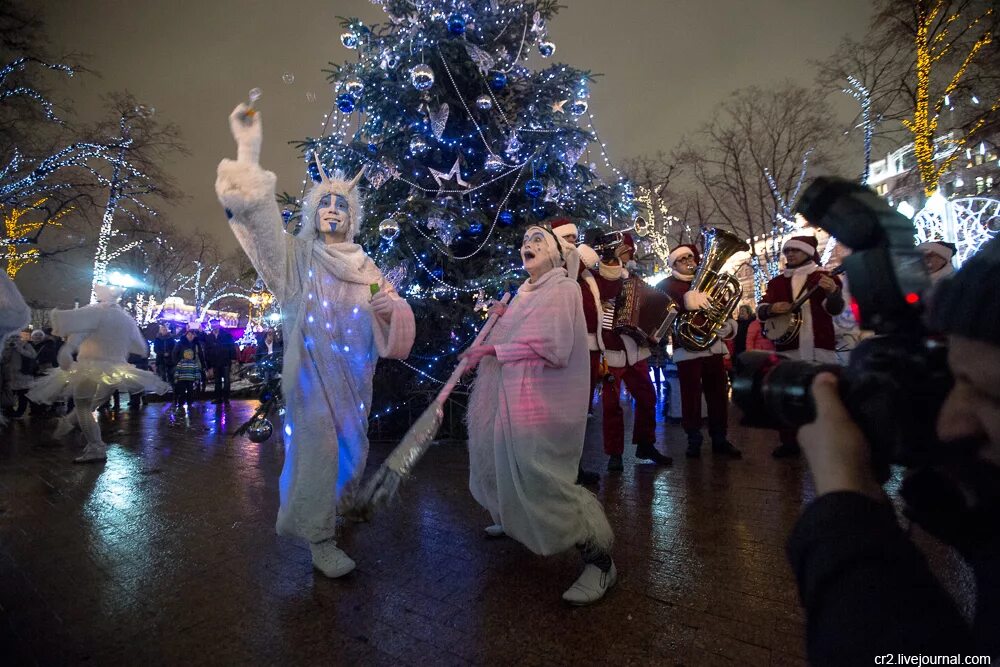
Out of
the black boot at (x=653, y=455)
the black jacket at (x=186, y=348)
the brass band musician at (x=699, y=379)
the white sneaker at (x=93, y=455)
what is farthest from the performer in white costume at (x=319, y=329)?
the black jacket at (x=186, y=348)

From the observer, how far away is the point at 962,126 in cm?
1400

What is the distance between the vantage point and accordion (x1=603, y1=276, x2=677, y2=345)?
17.6 ft

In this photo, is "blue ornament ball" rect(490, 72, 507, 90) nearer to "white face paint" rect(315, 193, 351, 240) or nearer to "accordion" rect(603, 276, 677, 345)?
"accordion" rect(603, 276, 677, 345)

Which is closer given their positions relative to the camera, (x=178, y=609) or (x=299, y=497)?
(x=178, y=609)

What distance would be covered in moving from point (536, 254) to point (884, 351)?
245 centimetres

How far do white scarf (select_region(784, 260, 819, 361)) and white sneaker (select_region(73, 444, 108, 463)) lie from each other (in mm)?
8314

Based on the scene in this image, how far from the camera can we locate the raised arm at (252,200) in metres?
2.87

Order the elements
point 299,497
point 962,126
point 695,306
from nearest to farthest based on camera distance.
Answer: point 299,497
point 695,306
point 962,126

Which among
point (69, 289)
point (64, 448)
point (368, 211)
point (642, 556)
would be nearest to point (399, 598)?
point (642, 556)

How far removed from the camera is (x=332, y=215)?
3.40m

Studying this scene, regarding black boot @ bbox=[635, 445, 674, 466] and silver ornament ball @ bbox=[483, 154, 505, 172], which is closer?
black boot @ bbox=[635, 445, 674, 466]

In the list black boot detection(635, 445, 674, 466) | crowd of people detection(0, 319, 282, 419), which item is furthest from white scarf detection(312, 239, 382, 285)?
crowd of people detection(0, 319, 282, 419)

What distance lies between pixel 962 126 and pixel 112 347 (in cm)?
2036

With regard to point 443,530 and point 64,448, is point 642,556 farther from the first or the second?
point 64,448
